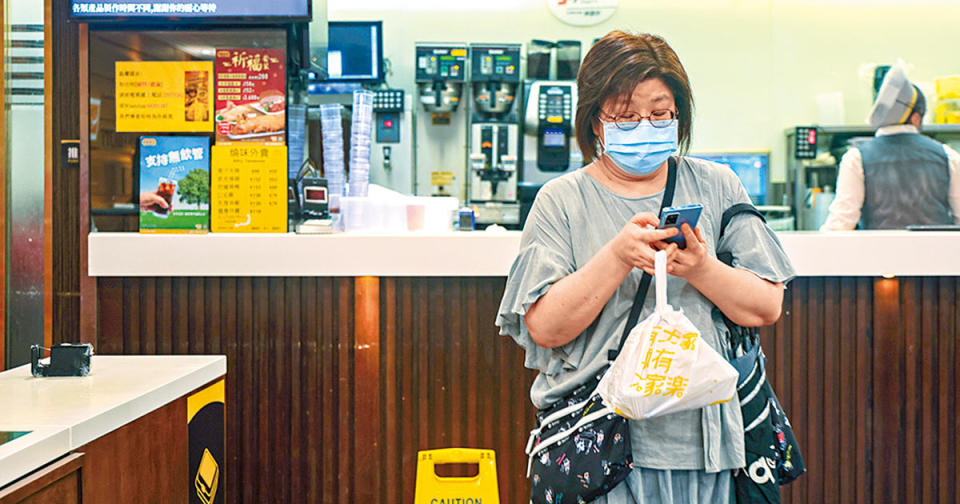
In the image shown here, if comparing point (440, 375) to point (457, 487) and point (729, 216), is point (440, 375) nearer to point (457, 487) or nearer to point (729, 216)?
point (457, 487)

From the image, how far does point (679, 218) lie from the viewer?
1248mm

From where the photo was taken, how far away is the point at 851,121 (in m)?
6.25

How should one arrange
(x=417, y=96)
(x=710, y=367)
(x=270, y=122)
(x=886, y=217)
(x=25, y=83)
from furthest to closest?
1. (x=417, y=96)
2. (x=25, y=83)
3. (x=886, y=217)
4. (x=270, y=122)
5. (x=710, y=367)

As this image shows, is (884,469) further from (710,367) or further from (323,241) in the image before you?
(323,241)

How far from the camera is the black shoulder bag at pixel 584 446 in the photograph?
1283mm

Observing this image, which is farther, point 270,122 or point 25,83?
point 25,83

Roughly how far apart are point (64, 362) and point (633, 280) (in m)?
1.17

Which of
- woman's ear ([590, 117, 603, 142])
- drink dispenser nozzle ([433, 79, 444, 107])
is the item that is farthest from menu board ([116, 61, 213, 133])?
drink dispenser nozzle ([433, 79, 444, 107])

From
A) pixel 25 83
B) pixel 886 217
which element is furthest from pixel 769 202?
pixel 25 83

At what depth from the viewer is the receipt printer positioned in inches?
65.2

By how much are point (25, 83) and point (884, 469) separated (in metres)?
3.94

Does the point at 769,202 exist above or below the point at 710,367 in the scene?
above

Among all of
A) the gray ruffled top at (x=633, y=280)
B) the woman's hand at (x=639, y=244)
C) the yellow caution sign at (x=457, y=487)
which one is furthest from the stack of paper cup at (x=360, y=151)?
the woman's hand at (x=639, y=244)

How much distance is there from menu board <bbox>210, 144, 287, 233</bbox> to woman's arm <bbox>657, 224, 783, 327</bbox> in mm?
1905
